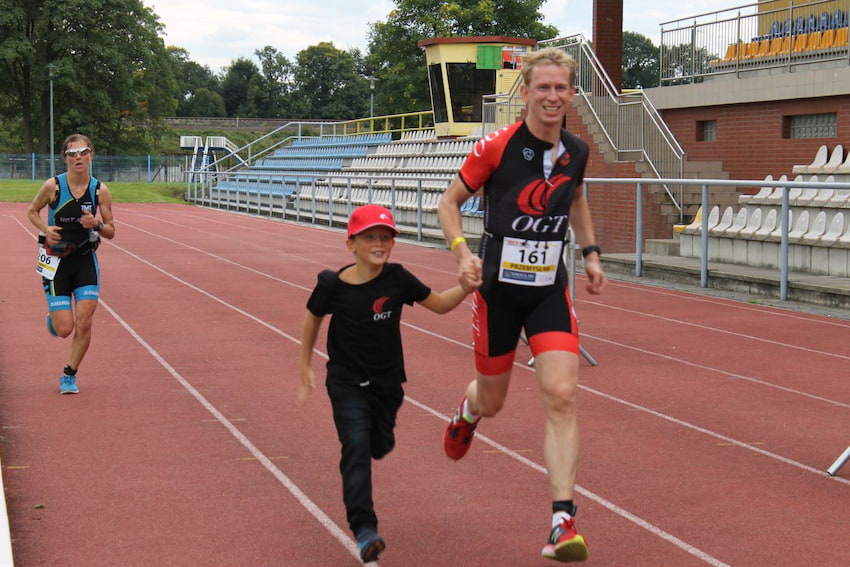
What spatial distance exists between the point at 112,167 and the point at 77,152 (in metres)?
64.7

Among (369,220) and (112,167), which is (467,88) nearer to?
(112,167)

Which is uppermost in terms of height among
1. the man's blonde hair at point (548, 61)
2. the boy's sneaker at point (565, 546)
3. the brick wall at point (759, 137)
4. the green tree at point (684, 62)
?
the green tree at point (684, 62)

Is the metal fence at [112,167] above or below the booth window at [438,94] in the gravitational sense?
below

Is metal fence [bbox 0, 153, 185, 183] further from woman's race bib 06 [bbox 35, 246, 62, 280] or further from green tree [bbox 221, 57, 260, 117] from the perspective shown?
green tree [bbox 221, 57, 260, 117]

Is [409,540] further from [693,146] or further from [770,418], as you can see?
[693,146]

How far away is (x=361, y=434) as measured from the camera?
189 inches

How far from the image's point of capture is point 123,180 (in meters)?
71.2

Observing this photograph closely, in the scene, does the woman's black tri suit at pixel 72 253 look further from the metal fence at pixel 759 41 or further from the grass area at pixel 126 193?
the grass area at pixel 126 193

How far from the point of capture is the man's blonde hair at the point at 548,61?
514cm

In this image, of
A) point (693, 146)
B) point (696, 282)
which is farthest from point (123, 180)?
point (696, 282)

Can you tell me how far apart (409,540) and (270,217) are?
101 ft

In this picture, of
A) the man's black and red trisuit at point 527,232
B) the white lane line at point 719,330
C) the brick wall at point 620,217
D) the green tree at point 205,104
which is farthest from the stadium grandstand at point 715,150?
the green tree at point 205,104

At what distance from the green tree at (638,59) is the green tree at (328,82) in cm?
2831

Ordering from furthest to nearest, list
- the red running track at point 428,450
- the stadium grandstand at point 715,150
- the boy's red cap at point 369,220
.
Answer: the stadium grandstand at point 715,150
the red running track at point 428,450
the boy's red cap at point 369,220
